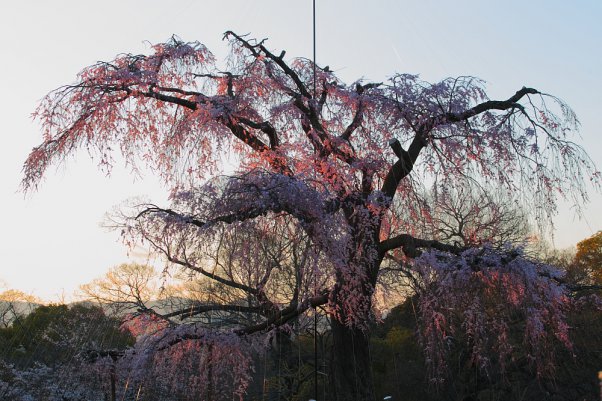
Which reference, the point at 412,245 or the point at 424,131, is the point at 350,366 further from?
the point at 424,131

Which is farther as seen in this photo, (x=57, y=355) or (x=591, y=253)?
(x=591, y=253)

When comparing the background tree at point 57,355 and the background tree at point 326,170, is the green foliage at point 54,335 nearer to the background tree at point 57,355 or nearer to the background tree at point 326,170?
the background tree at point 57,355

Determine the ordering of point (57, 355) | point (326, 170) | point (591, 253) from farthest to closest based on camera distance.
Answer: point (591, 253) < point (57, 355) < point (326, 170)

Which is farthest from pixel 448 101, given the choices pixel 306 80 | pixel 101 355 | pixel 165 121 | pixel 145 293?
pixel 145 293

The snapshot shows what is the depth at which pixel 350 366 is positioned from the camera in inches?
306

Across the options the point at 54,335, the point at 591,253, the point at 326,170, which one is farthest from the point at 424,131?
the point at 591,253

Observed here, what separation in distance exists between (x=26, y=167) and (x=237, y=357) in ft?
12.0

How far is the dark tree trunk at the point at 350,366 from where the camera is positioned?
7.69m

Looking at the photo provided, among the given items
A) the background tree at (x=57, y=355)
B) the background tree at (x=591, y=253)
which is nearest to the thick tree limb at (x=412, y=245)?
the background tree at (x=57, y=355)

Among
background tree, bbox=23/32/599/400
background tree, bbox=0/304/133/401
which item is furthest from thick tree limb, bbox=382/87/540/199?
background tree, bbox=0/304/133/401

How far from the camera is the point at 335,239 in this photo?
652 centimetres

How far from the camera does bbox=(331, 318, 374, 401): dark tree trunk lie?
7691mm

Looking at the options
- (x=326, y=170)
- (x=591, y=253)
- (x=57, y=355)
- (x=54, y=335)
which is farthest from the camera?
(x=591, y=253)

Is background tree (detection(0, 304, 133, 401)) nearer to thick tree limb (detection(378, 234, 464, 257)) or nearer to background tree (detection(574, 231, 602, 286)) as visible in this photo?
thick tree limb (detection(378, 234, 464, 257))
